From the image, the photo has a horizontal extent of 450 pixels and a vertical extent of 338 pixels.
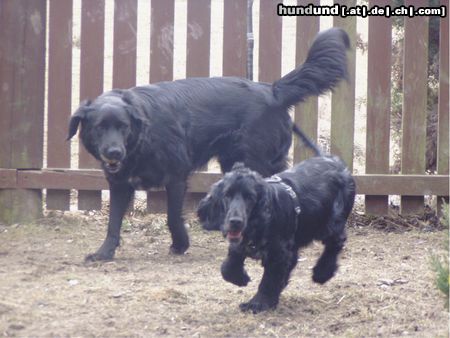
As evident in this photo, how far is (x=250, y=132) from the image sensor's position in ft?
20.1

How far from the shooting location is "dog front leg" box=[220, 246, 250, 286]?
173 inches

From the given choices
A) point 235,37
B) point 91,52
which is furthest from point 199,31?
point 91,52

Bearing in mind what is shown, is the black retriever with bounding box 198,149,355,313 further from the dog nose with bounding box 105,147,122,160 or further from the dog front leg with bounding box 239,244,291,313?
the dog nose with bounding box 105,147,122,160

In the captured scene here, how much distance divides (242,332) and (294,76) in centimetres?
254

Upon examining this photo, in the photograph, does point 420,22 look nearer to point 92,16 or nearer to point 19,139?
point 92,16

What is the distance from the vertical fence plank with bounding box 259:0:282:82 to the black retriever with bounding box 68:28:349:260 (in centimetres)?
57

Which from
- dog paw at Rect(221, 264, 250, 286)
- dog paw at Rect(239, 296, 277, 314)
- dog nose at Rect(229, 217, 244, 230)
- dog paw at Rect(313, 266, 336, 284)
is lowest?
dog paw at Rect(239, 296, 277, 314)

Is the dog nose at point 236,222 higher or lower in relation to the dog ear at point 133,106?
lower

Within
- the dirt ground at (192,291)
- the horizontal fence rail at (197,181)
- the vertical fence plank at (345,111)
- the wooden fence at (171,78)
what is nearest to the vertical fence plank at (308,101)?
the wooden fence at (171,78)

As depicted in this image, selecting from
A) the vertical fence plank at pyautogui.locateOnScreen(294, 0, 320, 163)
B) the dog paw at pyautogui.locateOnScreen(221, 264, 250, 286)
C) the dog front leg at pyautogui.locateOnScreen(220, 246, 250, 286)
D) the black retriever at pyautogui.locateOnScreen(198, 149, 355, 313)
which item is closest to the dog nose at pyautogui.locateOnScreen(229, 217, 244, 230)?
the black retriever at pyautogui.locateOnScreen(198, 149, 355, 313)

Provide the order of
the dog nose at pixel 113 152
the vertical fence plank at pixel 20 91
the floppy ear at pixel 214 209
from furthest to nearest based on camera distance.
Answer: the vertical fence plank at pixel 20 91 → the dog nose at pixel 113 152 → the floppy ear at pixel 214 209

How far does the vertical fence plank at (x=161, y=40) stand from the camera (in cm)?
688

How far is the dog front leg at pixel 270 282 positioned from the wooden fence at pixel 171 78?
8.41ft

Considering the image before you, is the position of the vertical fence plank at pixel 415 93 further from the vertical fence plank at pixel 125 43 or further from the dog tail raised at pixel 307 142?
the vertical fence plank at pixel 125 43
